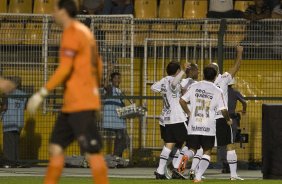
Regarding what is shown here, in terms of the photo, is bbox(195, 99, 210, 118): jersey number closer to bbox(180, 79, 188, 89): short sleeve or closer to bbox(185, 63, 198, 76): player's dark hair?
bbox(180, 79, 188, 89): short sleeve

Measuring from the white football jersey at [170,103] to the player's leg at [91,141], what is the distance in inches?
287

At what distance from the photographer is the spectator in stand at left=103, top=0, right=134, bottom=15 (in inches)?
937

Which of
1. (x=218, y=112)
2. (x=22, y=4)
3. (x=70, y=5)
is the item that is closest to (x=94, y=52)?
(x=70, y=5)

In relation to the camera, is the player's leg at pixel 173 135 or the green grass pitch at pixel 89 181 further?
the player's leg at pixel 173 135

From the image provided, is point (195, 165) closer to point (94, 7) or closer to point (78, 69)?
point (94, 7)

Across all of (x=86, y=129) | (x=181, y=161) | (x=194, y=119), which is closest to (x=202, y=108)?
(x=194, y=119)

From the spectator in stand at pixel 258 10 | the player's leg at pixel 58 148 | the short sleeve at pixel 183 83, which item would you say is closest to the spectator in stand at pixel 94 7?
the spectator in stand at pixel 258 10

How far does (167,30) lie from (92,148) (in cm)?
1110

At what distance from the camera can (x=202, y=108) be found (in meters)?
16.7

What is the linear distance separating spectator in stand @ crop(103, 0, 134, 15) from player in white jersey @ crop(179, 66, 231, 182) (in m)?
7.32

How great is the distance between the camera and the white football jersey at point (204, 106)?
16.5 meters

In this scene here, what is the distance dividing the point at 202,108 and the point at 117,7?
779cm

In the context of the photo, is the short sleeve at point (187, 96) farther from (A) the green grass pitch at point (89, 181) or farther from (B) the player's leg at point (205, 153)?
(A) the green grass pitch at point (89, 181)

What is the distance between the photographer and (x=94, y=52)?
10.8 metres
